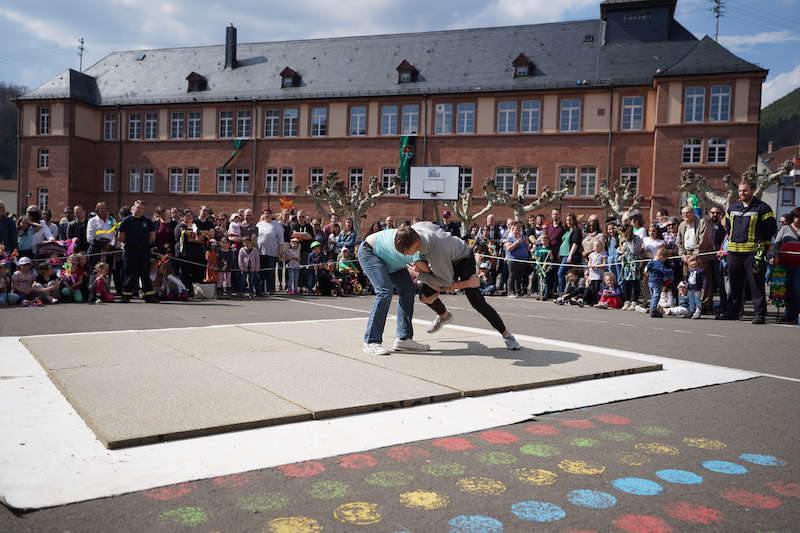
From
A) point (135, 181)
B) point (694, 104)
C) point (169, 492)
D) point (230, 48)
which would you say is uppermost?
point (230, 48)

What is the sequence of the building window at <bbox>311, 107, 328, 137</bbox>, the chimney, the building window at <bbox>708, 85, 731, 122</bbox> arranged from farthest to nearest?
the chimney < the building window at <bbox>311, 107, 328, 137</bbox> < the building window at <bbox>708, 85, 731, 122</bbox>

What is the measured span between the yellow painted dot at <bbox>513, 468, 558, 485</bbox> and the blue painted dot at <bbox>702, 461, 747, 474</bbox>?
3.24 feet

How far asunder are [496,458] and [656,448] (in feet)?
3.70

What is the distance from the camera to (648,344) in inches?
365

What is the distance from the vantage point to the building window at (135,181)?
2128 inches

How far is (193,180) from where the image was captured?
173ft

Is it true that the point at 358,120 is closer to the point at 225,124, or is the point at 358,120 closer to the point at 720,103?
the point at 225,124

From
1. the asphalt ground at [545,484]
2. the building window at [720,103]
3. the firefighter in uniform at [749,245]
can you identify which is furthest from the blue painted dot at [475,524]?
the building window at [720,103]

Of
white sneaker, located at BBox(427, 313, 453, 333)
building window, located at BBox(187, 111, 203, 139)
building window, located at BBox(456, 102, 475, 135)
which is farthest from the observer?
building window, located at BBox(187, 111, 203, 139)

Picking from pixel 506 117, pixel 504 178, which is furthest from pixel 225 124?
pixel 504 178

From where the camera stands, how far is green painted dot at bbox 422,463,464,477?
13.1ft

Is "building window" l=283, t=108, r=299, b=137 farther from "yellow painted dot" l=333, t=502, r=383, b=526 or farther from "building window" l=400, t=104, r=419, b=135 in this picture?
"yellow painted dot" l=333, t=502, r=383, b=526

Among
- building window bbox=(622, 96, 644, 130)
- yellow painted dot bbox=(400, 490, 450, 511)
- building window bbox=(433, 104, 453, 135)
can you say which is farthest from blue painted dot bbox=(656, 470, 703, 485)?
building window bbox=(433, 104, 453, 135)

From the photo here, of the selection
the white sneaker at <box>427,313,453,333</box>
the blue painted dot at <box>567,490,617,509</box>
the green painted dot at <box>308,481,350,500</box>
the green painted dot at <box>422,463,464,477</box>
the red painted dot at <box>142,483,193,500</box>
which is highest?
the white sneaker at <box>427,313,453,333</box>
